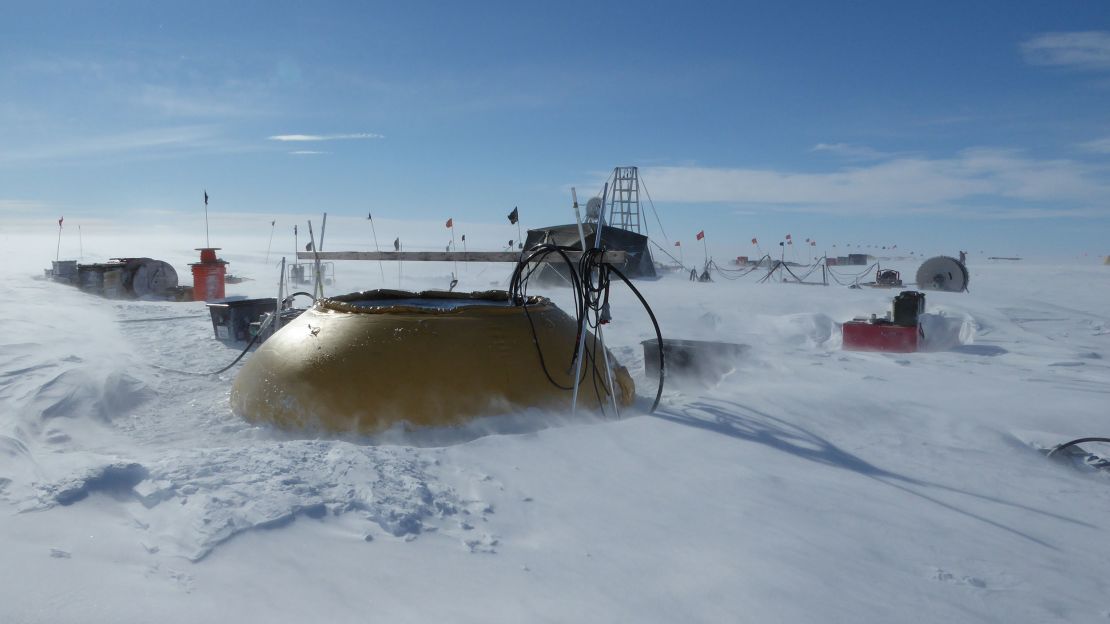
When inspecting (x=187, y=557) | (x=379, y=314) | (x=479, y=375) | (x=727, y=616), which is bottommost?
(x=727, y=616)

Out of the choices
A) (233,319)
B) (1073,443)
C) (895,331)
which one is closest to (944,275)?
(895,331)

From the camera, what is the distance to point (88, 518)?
3.79m

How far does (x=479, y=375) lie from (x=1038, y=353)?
35.3 ft

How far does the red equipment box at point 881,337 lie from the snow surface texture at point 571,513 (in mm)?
3947

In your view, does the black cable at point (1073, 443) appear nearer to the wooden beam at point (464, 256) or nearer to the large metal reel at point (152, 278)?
the wooden beam at point (464, 256)

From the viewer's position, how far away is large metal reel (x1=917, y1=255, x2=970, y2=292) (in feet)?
80.6

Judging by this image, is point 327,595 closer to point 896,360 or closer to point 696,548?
point 696,548

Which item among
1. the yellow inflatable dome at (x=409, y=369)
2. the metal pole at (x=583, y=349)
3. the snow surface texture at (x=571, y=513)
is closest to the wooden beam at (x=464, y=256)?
the metal pole at (x=583, y=349)

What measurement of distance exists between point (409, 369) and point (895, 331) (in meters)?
9.45

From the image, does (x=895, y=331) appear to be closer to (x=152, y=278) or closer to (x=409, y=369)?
(x=409, y=369)

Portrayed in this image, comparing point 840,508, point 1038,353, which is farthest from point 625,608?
point 1038,353

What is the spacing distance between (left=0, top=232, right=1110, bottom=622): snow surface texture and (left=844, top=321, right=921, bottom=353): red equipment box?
395 cm

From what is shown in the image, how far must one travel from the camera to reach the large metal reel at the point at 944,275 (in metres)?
24.6

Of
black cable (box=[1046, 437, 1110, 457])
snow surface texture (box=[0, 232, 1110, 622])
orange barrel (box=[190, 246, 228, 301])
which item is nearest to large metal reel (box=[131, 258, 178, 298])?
orange barrel (box=[190, 246, 228, 301])
